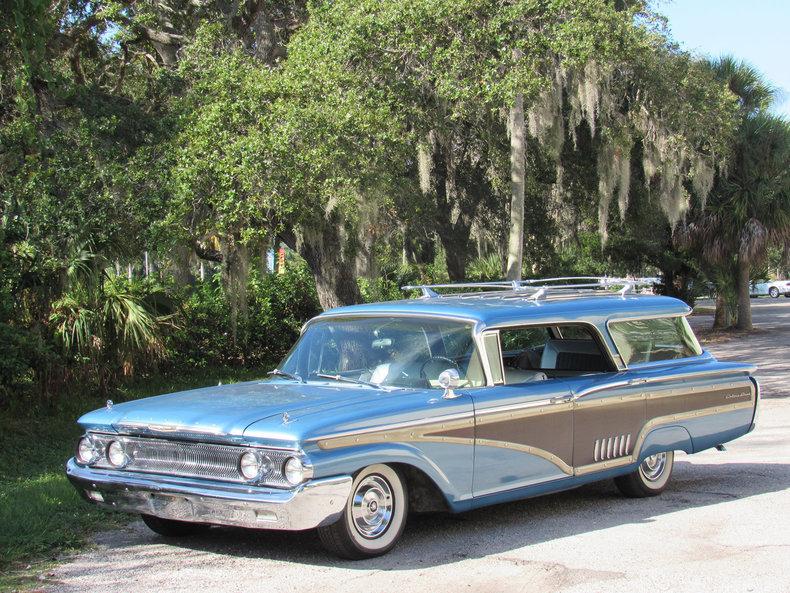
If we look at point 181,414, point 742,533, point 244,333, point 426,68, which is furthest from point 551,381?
point 244,333

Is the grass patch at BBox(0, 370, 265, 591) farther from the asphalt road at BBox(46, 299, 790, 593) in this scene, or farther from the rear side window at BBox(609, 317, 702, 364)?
the rear side window at BBox(609, 317, 702, 364)

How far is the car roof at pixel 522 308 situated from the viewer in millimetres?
7168

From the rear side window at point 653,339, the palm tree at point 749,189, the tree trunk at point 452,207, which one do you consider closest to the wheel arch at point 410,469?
the rear side window at point 653,339

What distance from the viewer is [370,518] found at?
20.1 ft

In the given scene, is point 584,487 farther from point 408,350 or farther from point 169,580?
point 169,580

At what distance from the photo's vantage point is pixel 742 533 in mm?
6871

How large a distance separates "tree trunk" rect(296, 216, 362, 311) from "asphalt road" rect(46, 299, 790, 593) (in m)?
7.85

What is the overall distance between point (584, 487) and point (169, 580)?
13.1 feet

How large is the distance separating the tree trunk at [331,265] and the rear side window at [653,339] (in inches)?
294

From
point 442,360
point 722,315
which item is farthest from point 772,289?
point 442,360

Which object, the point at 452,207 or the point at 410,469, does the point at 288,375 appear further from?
the point at 452,207

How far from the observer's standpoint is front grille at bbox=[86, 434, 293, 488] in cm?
575

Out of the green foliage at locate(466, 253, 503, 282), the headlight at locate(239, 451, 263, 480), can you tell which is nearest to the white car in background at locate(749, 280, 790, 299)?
the green foliage at locate(466, 253, 503, 282)

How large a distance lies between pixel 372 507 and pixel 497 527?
135 centimetres
